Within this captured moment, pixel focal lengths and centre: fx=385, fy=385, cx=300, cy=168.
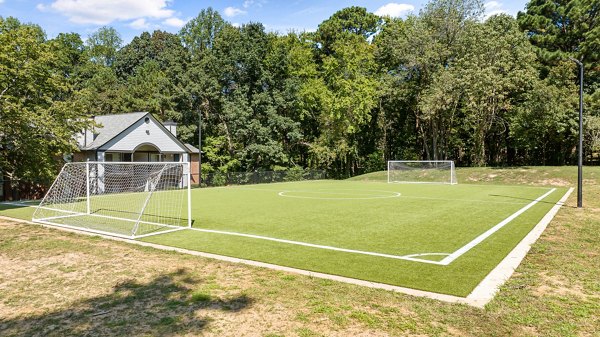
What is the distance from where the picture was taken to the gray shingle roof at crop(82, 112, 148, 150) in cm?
2494

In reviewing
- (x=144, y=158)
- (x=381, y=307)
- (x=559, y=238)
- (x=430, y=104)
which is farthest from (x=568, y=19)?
(x=381, y=307)

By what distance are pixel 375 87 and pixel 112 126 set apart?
78.1ft

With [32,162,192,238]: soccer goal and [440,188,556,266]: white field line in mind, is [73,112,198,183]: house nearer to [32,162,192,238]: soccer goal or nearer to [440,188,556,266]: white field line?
[32,162,192,238]: soccer goal

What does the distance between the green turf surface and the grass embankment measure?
0.64 meters

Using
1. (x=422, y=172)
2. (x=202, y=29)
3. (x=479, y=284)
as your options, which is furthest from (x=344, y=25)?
(x=479, y=284)

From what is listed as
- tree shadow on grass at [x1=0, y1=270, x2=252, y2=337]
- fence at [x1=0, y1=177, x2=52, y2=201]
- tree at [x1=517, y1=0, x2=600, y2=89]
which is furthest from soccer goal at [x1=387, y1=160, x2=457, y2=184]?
tree shadow on grass at [x1=0, y1=270, x2=252, y2=337]

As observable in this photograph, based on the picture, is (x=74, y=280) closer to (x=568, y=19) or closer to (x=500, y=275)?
(x=500, y=275)

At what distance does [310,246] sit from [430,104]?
89.1ft

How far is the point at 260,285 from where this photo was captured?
17.3 ft

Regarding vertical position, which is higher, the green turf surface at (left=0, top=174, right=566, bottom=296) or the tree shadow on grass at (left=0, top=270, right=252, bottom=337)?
the green turf surface at (left=0, top=174, right=566, bottom=296)

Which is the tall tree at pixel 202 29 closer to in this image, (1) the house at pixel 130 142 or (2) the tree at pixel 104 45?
(1) the house at pixel 130 142

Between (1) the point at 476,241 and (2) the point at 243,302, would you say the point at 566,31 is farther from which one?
(2) the point at 243,302

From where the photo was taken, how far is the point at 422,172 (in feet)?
105

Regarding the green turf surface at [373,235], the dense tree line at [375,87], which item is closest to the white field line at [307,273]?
the green turf surface at [373,235]
